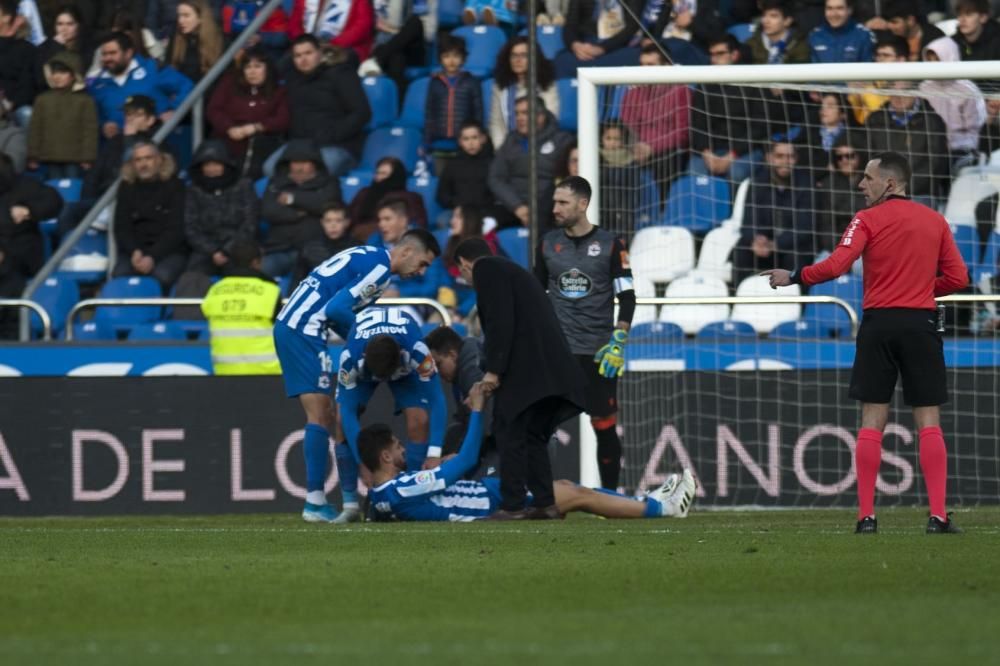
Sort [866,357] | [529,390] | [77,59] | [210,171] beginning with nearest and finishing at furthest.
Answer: [866,357], [529,390], [210,171], [77,59]

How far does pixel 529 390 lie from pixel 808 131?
5558 mm

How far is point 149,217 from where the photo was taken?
17.0 meters

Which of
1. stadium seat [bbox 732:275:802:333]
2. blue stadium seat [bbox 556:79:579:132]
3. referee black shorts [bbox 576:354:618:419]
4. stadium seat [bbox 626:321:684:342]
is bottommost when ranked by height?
referee black shorts [bbox 576:354:618:419]

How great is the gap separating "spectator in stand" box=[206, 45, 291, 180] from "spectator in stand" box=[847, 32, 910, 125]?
18.0ft

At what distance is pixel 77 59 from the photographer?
18.5 m

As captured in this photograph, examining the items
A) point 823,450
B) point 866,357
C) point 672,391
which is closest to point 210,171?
point 672,391

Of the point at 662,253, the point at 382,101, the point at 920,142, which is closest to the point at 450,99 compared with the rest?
the point at 382,101

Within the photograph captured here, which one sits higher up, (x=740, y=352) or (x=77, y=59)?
(x=77, y=59)

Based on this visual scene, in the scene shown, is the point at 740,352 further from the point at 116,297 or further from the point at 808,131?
the point at 116,297

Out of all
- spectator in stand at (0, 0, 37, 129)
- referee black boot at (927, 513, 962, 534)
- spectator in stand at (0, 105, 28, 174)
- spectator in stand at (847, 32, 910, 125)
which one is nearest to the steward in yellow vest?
spectator in stand at (0, 105, 28, 174)

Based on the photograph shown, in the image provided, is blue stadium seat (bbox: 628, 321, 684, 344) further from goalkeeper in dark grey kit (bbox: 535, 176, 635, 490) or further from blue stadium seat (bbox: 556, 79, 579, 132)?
blue stadium seat (bbox: 556, 79, 579, 132)

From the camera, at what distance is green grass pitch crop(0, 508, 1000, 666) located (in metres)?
5.19

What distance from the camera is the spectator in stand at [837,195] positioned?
1495 centimetres

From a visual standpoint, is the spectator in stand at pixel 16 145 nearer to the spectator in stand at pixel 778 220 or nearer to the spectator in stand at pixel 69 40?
the spectator in stand at pixel 69 40
